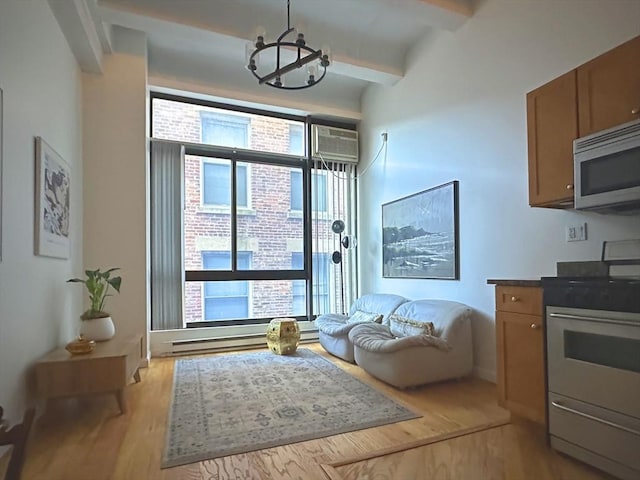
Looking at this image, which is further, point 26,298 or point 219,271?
point 219,271

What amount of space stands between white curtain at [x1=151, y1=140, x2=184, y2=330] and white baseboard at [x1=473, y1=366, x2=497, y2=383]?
3.36 metres

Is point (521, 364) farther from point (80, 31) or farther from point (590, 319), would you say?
point (80, 31)

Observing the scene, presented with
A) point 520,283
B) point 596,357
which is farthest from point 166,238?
point 596,357

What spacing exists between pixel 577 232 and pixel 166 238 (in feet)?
13.8

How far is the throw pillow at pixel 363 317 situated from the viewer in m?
4.33

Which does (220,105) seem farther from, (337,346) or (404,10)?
(337,346)

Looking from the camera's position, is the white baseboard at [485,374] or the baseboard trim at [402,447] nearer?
the baseboard trim at [402,447]

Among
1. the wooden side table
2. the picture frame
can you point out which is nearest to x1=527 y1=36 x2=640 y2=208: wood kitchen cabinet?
the wooden side table

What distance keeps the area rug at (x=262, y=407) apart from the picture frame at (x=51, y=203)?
1.51m

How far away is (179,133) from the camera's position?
5039 mm

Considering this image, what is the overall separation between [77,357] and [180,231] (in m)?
2.33

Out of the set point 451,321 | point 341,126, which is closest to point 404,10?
point 341,126

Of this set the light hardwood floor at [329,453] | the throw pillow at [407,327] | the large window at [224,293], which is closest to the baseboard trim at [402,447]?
the light hardwood floor at [329,453]

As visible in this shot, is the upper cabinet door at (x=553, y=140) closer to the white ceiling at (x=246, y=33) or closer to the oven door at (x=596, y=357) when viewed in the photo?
the oven door at (x=596, y=357)
